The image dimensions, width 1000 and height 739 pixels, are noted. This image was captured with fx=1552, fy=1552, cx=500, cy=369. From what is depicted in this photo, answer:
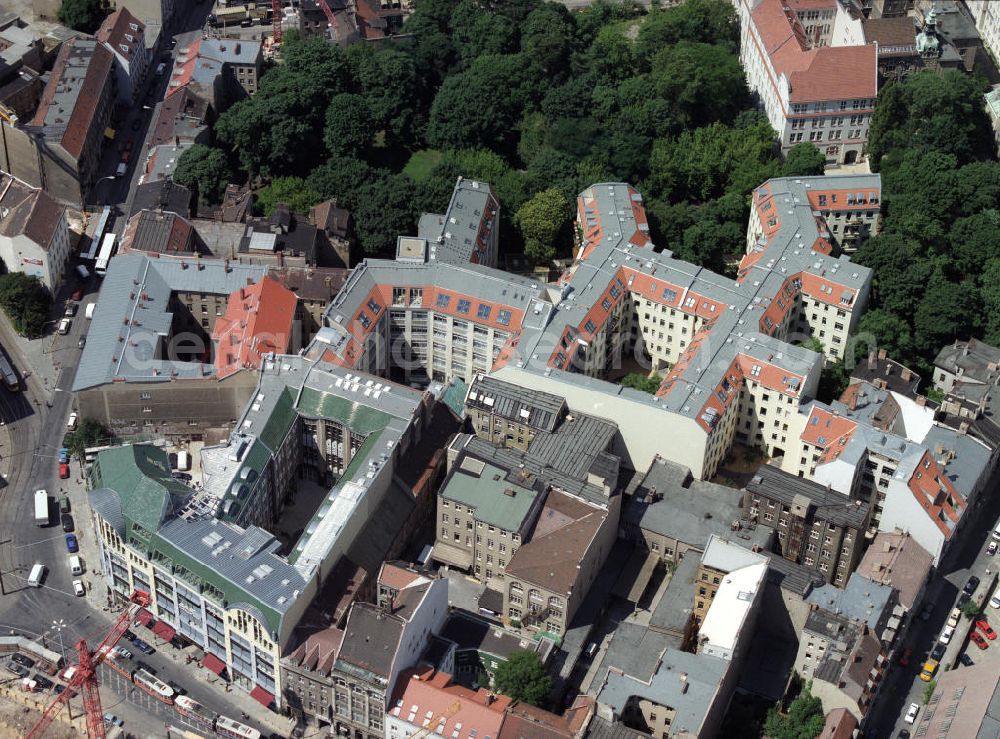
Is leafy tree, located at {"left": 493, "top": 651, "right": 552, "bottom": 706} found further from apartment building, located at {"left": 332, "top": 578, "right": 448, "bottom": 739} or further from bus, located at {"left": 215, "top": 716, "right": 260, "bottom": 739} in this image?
bus, located at {"left": 215, "top": 716, "right": 260, "bottom": 739}

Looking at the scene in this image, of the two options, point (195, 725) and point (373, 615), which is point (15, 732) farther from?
point (373, 615)

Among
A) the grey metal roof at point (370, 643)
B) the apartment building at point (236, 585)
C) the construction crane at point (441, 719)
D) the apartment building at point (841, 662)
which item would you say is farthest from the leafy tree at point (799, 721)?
the apartment building at point (236, 585)

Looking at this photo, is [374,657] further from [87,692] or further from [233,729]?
[87,692]

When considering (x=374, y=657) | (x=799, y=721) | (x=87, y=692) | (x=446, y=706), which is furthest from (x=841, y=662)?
(x=87, y=692)

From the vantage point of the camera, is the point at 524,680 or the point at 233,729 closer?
the point at 524,680

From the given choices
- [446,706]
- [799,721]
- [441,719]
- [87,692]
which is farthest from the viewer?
[87,692]
